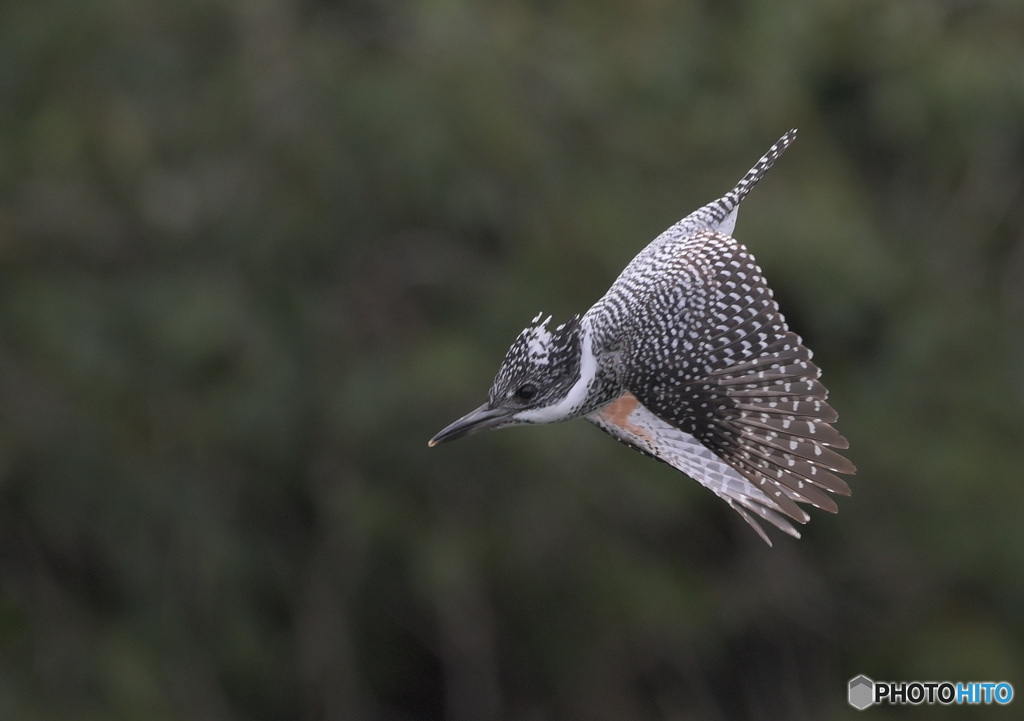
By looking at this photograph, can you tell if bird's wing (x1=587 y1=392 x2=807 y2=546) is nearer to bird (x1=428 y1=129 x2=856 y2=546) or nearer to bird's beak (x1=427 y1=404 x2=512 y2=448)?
bird (x1=428 y1=129 x2=856 y2=546)

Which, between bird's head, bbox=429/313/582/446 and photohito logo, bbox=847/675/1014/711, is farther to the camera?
photohito logo, bbox=847/675/1014/711

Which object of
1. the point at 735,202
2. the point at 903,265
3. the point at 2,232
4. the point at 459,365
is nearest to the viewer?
the point at 735,202

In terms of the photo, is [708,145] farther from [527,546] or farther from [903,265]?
[527,546]

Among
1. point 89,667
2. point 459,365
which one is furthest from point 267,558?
point 459,365

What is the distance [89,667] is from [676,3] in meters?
6.31

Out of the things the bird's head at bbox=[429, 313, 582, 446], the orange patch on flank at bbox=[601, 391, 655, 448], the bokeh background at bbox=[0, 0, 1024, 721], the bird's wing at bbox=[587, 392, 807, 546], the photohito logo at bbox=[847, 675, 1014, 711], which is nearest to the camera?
the bird's head at bbox=[429, 313, 582, 446]

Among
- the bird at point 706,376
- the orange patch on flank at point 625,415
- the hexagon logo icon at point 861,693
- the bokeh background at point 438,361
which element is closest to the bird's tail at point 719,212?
the bird at point 706,376

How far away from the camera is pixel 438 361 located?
9070 millimetres

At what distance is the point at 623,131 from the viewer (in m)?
10.5

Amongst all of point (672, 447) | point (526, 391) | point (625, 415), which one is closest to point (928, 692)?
point (672, 447)

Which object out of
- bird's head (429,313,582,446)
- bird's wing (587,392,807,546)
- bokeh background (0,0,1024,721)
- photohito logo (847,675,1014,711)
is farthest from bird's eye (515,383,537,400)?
photohito logo (847,675,1014,711)

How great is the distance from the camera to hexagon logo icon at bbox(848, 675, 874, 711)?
1080 cm

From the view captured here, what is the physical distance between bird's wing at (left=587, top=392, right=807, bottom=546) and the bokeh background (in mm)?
3763

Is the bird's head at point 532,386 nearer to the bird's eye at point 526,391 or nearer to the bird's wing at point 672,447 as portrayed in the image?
the bird's eye at point 526,391
